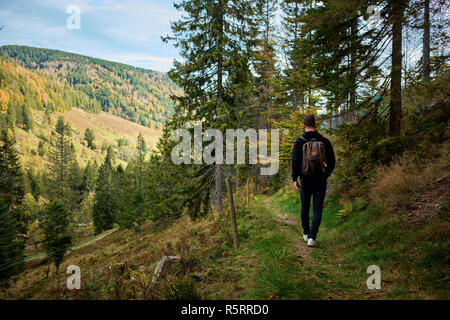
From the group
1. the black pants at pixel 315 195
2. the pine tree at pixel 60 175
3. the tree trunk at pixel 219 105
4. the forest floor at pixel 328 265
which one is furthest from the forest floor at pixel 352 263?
the pine tree at pixel 60 175

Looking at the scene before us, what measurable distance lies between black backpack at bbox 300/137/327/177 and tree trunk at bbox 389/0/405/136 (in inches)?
179

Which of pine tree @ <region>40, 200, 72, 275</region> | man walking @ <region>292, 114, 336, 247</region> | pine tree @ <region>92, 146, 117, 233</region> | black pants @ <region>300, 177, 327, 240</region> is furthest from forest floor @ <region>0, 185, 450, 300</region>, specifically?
pine tree @ <region>92, 146, 117, 233</region>

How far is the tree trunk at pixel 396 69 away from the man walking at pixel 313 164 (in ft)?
14.2

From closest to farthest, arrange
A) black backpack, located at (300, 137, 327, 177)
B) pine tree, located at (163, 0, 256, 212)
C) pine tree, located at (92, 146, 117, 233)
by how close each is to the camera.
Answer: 1. black backpack, located at (300, 137, 327, 177)
2. pine tree, located at (163, 0, 256, 212)
3. pine tree, located at (92, 146, 117, 233)

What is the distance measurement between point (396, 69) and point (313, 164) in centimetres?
504

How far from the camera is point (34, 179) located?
79.9 m

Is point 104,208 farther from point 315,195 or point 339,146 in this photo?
point 315,195

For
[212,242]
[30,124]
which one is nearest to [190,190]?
[212,242]

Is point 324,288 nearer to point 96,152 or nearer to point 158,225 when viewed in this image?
point 158,225

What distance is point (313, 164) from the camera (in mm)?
4477

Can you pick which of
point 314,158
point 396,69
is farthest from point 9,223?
point 396,69

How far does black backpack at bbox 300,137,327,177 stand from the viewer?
14.6 ft

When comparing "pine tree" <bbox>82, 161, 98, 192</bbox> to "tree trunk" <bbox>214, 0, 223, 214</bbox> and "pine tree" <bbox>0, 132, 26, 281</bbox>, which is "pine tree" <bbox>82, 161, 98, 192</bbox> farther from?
"tree trunk" <bbox>214, 0, 223, 214</bbox>

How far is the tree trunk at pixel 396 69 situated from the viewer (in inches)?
249
